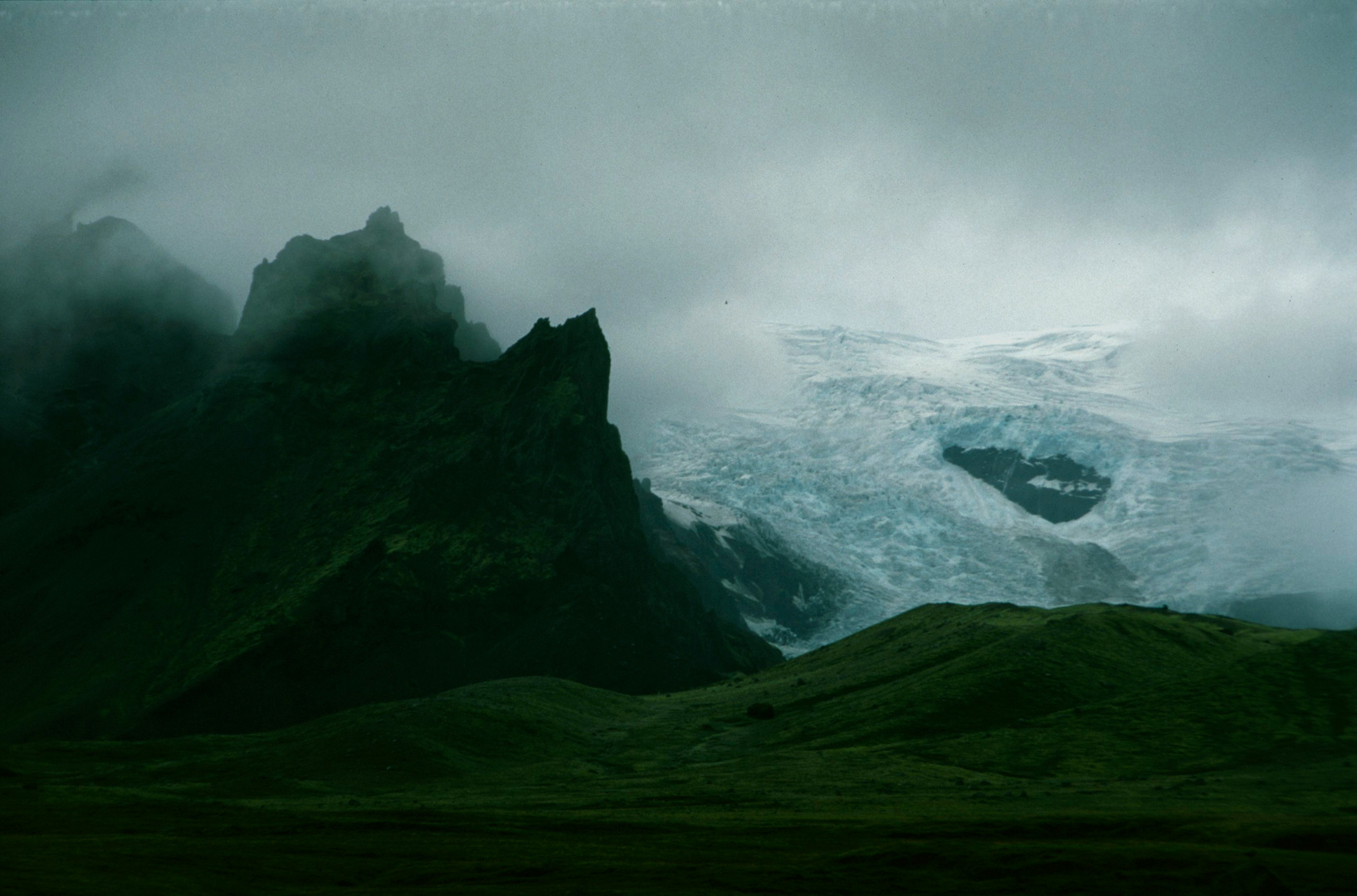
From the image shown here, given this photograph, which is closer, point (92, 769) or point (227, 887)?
point (227, 887)

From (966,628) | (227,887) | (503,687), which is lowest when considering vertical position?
(227,887)

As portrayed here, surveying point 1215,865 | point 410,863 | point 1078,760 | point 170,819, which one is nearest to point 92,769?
point 170,819

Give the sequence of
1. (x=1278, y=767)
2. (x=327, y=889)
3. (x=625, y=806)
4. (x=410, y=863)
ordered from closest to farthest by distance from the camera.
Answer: (x=327, y=889) → (x=410, y=863) → (x=625, y=806) → (x=1278, y=767)

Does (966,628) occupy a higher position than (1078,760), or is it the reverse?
(966,628)

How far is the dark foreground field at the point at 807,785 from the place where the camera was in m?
63.5

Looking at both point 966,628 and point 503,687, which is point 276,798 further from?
point 966,628

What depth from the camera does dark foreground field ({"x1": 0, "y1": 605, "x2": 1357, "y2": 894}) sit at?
6353 cm

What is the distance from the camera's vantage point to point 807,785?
105000mm

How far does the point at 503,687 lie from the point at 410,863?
10200 cm

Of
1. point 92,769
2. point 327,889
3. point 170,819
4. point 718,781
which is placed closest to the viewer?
point 327,889

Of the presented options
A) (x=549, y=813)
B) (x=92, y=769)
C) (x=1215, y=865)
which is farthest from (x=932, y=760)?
(x=92, y=769)

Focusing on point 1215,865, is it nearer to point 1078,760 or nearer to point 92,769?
point 1078,760

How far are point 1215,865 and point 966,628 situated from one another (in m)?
119

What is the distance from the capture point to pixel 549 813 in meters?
88.0
